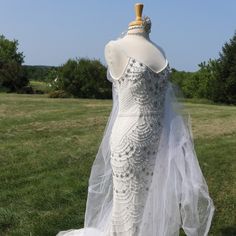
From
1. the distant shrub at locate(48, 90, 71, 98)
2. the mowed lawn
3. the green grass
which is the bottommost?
the mowed lawn

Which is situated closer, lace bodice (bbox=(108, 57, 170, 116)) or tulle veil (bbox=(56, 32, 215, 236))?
lace bodice (bbox=(108, 57, 170, 116))

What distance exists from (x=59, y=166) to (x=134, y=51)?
17.4 feet

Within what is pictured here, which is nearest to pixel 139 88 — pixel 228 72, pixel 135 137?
Answer: pixel 135 137

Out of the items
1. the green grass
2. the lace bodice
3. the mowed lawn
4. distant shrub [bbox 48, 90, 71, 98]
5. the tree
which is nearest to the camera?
the lace bodice

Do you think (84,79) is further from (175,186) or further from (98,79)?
(175,186)

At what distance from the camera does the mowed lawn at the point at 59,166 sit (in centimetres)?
611

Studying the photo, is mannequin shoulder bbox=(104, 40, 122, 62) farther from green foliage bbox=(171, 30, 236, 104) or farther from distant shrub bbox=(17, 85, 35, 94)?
distant shrub bbox=(17, 85, 35, 94)

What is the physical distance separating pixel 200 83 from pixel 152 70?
35.6 meters

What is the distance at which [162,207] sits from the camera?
14.5 ft

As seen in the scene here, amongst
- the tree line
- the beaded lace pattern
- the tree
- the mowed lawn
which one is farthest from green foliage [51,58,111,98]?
the beaded lace pattern

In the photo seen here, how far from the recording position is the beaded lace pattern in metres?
4.21

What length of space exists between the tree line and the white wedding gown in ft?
74.4

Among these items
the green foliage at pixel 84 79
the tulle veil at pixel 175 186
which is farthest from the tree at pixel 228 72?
the tulle veil at pixel 175 186

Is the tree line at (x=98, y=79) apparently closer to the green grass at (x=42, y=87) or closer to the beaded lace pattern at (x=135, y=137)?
the green grass at (x=42, y=87)
